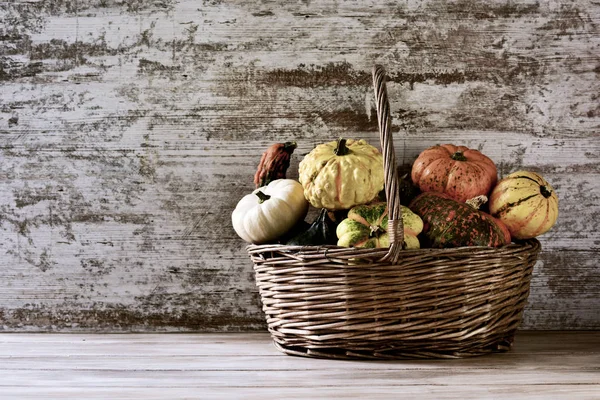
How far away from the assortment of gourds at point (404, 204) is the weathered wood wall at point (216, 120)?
0.25 m

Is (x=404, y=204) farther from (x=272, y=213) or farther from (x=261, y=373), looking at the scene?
(x=261, y=373)

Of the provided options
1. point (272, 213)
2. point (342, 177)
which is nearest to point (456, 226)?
point (342, 177)

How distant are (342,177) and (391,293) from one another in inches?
10.8

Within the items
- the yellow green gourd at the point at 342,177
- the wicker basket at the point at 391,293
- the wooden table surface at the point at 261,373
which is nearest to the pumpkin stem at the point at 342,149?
the yellow green gourd at the point at 342,177

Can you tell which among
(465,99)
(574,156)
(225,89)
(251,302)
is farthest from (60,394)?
(574,156)

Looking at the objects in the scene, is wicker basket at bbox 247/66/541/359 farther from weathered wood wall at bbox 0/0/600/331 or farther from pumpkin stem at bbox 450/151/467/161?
weathered wood wall at bbox 0/0/600/331

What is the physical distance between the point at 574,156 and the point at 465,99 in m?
0.35

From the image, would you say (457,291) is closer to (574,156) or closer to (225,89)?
(574,156)

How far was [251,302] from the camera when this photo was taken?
1787 millimetres

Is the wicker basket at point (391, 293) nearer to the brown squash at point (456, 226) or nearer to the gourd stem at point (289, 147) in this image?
the brown squash at point (456, 226)

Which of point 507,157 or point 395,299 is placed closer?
point 395,299

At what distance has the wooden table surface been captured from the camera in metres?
1.21

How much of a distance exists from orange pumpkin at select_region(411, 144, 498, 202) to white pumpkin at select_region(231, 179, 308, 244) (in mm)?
305

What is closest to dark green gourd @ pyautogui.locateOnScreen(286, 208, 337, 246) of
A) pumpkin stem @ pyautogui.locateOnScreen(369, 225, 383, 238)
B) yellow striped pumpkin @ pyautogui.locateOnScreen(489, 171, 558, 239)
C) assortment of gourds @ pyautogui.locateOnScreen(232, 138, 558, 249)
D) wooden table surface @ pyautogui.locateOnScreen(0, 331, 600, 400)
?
assortment of gourds @ pyautogui.locateOnScreen(232, 138, 558, 249)
